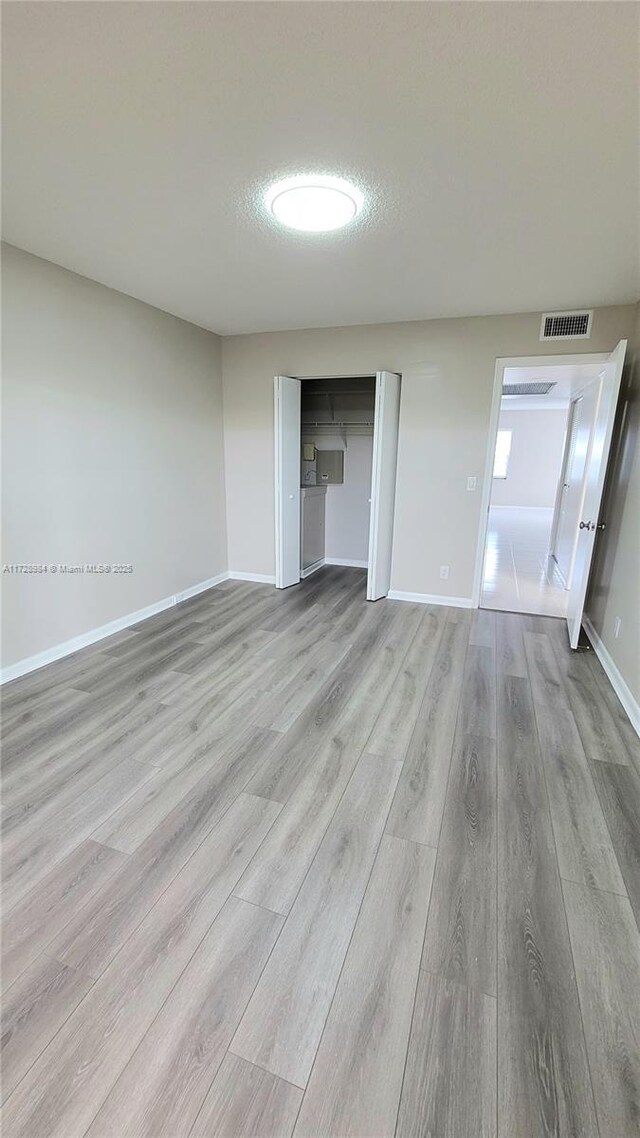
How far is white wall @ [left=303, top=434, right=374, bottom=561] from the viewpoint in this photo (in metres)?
5.75

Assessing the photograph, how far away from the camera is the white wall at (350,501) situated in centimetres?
575

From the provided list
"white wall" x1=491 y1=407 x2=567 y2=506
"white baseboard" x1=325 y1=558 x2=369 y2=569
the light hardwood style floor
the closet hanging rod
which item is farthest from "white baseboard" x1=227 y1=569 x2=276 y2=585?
"white wall" x1=491 y1=407 x2=567 y2=506

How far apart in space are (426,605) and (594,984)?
10.8 feet

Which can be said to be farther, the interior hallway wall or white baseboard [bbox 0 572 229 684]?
white baseboard [bbox 0 572 229 684]

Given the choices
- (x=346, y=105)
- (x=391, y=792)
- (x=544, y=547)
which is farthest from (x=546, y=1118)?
(x=544, y=547)

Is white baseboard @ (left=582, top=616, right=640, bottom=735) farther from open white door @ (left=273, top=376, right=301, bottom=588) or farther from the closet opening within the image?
open white door @ (left=273, top=376, right=301, bottom=588)

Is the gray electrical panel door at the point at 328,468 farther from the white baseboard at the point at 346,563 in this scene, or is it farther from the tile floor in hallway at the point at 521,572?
the tile floor in hallway at the point at 521,572

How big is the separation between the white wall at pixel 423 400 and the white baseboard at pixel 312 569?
93 cm

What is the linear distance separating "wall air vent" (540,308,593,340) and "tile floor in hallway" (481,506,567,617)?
2.33 m

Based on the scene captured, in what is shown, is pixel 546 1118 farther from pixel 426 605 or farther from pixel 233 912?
pixel 426 605

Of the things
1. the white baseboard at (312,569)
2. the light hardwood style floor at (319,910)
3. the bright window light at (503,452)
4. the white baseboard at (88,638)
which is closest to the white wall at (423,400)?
the white baseboard at (312,569)

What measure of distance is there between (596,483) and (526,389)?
222 inches

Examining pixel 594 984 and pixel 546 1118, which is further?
pixel 594 984

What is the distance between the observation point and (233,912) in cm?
150
